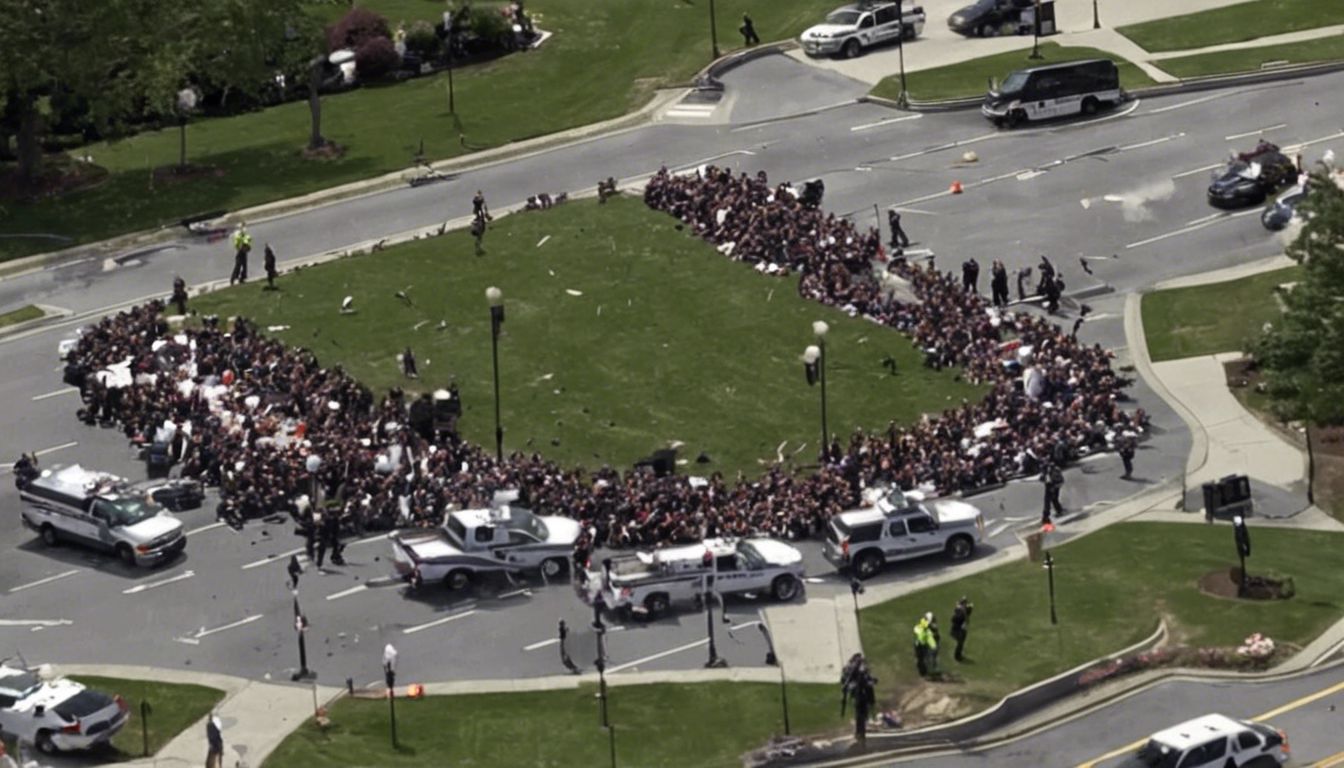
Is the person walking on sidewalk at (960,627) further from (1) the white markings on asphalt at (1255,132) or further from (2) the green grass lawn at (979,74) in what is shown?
(2) the green grass lawn at (979,74)

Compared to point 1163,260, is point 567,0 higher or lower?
higher

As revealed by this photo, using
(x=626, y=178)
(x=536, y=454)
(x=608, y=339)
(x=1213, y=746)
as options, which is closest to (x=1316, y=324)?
(x=1213, y=746)

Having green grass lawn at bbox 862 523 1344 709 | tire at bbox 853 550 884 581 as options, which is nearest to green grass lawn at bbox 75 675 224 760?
green grass lawn at bbox 862 523 1344 709

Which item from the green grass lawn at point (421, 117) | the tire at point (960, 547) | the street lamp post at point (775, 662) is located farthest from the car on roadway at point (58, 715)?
the green grass lawn at point (421, 117)

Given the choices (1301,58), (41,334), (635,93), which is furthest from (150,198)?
(1301,58)

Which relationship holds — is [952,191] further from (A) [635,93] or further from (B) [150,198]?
Answer: (B) [150,198]

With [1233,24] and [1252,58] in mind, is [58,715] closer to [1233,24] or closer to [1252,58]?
[1252,58]

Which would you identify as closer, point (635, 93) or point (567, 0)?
point (635, 93)
